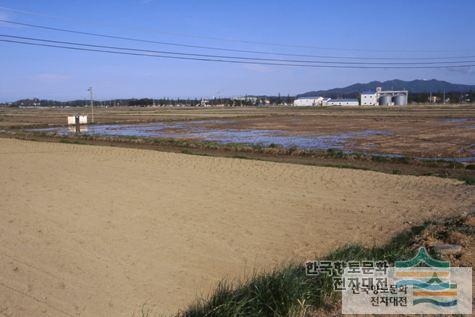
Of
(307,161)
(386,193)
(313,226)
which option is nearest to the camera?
(313,226)

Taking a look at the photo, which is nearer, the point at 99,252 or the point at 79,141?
the point at 99,252

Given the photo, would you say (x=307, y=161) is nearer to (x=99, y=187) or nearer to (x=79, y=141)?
(x=99, y=187)

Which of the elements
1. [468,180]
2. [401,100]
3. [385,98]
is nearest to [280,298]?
[468,180]

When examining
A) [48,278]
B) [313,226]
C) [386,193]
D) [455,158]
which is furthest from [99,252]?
[455,158]

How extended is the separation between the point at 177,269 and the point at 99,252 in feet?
4.81

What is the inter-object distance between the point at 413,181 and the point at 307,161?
526cm

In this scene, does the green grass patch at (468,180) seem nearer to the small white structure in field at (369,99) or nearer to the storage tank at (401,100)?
the storage tank at (401,100)

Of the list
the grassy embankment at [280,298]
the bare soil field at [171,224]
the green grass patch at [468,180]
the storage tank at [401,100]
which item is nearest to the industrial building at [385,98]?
the storage tank at [401,100]

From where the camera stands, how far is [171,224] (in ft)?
28.3

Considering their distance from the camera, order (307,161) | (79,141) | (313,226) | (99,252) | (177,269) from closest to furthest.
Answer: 1. (177,269)
2. (99,252)
3. (313,226)
4. (307,161)
5. (79,141)

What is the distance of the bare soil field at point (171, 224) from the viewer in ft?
18.9

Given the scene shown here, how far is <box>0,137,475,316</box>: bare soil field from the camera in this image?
5.77 m

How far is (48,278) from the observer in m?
6.02

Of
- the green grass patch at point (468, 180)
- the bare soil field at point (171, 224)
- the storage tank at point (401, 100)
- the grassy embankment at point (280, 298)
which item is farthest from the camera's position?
the storage tank at point (401, 100)
